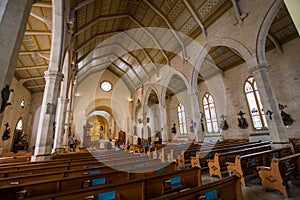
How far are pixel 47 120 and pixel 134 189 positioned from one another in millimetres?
4147

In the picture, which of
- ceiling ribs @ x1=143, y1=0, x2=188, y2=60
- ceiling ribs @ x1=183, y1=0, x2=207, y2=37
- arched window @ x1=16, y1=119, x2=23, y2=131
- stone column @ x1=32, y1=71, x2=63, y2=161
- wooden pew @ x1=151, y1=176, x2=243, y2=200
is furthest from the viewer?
arched window @ x1=16, y1=119, x2=23, y2=131

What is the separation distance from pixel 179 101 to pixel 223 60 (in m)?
6.60

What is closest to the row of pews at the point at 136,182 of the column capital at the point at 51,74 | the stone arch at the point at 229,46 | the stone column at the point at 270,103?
the stone column at the point at 270,103

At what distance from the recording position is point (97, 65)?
16062mm

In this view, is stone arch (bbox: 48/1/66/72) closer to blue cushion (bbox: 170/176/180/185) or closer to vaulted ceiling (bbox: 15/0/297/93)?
vaulted ceiling (bbox: 15/0/297/93)

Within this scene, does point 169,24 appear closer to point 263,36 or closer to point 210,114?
point 263,36

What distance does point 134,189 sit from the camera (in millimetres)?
1849

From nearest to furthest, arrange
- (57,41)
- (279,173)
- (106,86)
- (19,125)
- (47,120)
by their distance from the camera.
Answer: (279,173) < (47,120) < (57,41) < (19,125) < (106,86)

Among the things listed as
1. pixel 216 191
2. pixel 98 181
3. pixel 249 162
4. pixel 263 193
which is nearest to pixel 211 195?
pixel 216 191

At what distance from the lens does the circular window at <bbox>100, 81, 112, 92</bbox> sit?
17111 millimetres

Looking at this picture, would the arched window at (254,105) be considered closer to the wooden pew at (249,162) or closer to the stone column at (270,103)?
the stone column at (270,103)

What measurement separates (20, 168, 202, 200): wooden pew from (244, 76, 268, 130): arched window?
30.3ft

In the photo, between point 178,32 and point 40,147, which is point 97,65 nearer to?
point 178,32

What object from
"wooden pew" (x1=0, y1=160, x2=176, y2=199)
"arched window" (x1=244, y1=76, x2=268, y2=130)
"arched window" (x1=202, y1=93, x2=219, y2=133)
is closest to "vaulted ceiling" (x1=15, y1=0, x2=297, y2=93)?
"arched window" (x1=244, y1=76, x2=268, y2=130)
